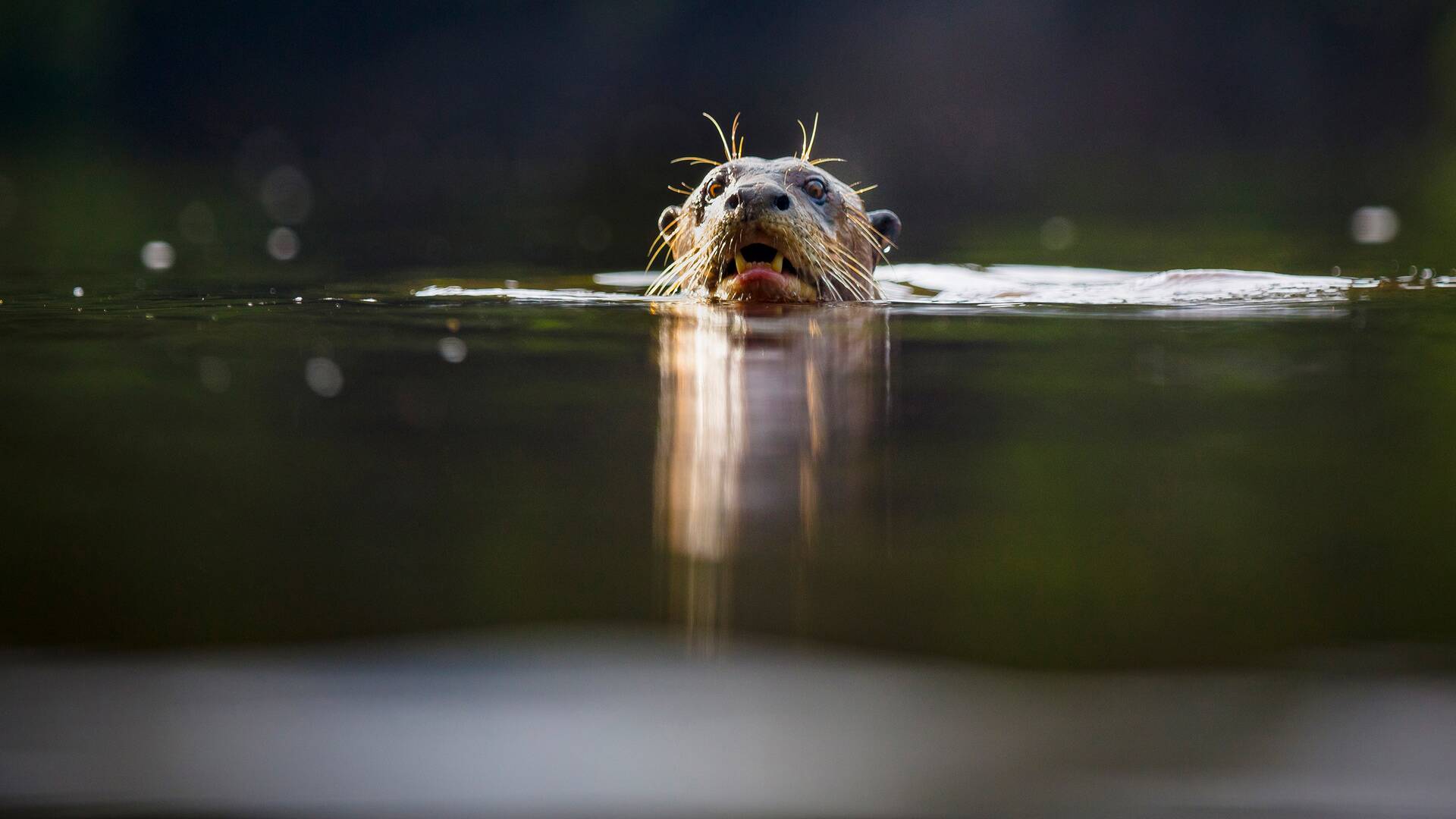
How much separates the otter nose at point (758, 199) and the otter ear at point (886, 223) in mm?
1580

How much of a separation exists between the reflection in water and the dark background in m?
13.5

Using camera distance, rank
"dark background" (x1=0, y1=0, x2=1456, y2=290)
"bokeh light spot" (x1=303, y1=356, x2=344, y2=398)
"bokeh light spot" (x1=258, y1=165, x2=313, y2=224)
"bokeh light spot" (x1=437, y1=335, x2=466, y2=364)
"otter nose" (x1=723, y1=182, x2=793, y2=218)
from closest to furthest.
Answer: "bokeh light spot" (x1=303, y1=356, x2=344, y2=398)
"bokeh light spot" (x1=437, y1=335, x2=466, y2=364)
"otter nose" (x1=723, y1=182, x2=793, y2=218)
"bokeh light spot" (x1=258, y1=165, x2=313, y2=224)
"dark background" (x1=0, y1=0, x2=1456, y2=290)

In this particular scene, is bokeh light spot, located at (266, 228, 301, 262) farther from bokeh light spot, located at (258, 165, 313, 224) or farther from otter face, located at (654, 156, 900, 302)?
otter face, located at (654, 156, 900, 302)

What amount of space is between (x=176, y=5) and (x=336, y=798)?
1467 inches

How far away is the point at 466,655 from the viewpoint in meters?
2.29

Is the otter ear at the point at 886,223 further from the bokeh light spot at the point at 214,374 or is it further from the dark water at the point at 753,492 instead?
the bokeh light spot at the point at 214,374

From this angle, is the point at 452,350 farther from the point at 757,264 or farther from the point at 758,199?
the point at 757,264

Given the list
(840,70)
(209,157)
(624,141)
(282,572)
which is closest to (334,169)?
(209,157)

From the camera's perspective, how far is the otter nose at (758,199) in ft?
22.2

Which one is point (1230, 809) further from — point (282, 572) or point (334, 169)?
point (334, 169)

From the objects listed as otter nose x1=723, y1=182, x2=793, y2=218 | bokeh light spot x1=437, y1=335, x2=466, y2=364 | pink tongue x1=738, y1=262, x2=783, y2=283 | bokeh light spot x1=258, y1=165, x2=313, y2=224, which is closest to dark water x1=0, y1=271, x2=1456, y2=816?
bokeh light spot x1=437, y1=335, x2=466, y2=364

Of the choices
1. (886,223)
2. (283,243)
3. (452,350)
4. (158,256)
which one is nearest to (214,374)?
(452,350)

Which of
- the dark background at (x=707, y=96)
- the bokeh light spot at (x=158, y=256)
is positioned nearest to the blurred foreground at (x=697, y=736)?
the bokeh light spot at (x=158, y=256)

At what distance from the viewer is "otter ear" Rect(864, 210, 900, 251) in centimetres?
839
